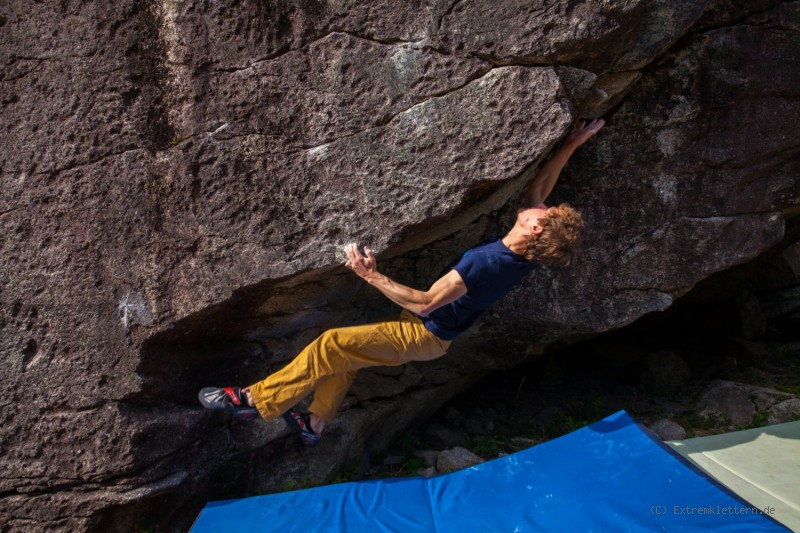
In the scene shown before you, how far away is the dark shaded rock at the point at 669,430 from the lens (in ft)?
14.7

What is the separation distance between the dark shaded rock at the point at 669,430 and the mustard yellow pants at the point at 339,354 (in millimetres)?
2088

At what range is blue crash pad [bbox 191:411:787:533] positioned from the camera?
10.1 feet

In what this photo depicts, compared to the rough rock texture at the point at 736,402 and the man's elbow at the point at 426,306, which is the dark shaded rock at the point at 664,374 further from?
the man's elbow at the point at 426,306

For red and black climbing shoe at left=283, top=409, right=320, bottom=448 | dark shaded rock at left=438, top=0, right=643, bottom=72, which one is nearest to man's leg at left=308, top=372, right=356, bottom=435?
red and black climbing shoe at left=283, top=409, right=320, bottom=448

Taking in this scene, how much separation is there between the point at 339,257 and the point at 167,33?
1.58 m

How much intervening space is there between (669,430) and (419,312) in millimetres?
2432

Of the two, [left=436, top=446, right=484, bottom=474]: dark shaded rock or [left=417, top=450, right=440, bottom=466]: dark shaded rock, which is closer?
[left=436, top=446, right=484, bottom=474]: dark shaded rock

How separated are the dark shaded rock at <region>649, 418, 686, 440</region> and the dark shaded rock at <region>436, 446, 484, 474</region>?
4.37 feet

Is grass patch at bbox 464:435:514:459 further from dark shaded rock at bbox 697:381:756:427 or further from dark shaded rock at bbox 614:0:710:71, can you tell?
dark shaded rock at bbox 614:0:710:71

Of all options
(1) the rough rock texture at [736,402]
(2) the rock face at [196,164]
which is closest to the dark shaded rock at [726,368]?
(1) the rough rock texture at [736,402]

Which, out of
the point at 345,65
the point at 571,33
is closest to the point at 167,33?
the point at 345,65

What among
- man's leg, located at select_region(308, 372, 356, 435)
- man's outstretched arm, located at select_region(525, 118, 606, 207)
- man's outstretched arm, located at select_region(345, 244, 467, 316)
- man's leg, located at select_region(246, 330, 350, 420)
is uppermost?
man's outstretched arm, located at select_region(525, 118, 606, 207)

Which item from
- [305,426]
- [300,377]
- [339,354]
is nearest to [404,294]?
[339,354]

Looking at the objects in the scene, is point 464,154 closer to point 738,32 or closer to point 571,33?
point 571,33
